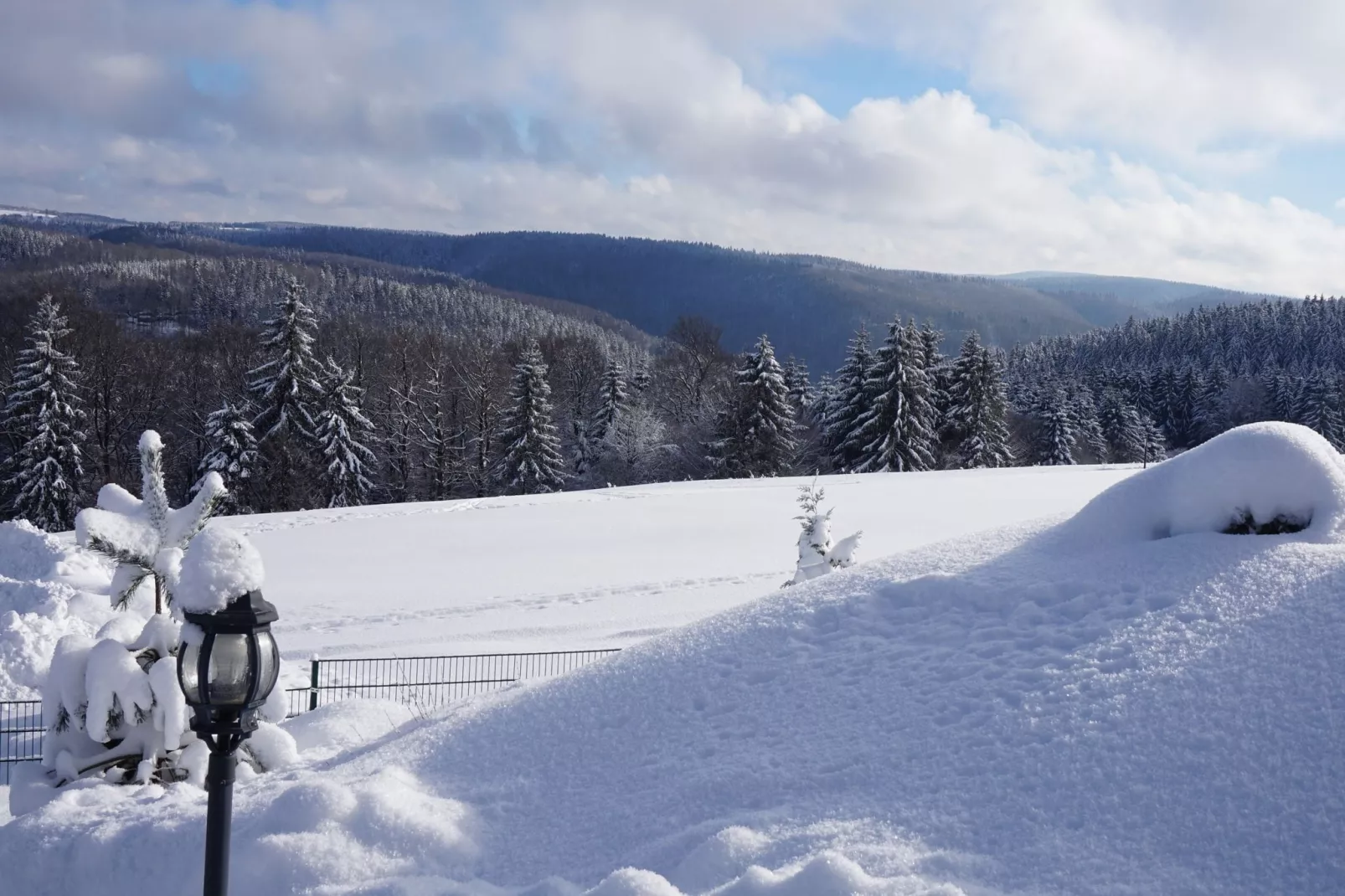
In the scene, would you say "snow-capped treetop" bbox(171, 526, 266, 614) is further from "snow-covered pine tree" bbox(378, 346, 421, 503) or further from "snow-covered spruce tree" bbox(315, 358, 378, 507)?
"snow-covered pine tree" bbox(378, 346, 421, 503)

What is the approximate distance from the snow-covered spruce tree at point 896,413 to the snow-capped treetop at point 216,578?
41.0m

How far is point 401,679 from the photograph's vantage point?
13195 mm

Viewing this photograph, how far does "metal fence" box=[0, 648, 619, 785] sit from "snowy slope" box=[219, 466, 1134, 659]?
1.99ft

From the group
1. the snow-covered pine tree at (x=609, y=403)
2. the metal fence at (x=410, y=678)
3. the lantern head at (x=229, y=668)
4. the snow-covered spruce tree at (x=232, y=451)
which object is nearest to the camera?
the lantern head at (x=229, y=668)

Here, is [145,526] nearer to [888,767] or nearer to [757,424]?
[888,767]

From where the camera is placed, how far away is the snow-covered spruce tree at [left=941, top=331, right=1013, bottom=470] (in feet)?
152

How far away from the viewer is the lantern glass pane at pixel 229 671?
3.91 metres

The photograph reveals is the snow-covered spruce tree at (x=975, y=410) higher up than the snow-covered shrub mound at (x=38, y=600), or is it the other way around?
the snow-covered spruce tree at (x=975, y=410)

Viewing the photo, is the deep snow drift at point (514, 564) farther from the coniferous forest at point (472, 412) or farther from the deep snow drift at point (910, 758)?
the coniferous forest at point (472, 412)

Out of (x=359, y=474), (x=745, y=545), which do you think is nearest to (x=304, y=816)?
(x=745, y=545)

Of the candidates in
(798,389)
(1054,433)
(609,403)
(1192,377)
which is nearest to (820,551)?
(609,403)

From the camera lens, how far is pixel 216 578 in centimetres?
398

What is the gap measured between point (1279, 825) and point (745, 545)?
19730mm

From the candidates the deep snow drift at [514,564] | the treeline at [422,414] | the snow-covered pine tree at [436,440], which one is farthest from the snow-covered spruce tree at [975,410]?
the snow-covered pine tree at [436,440]
